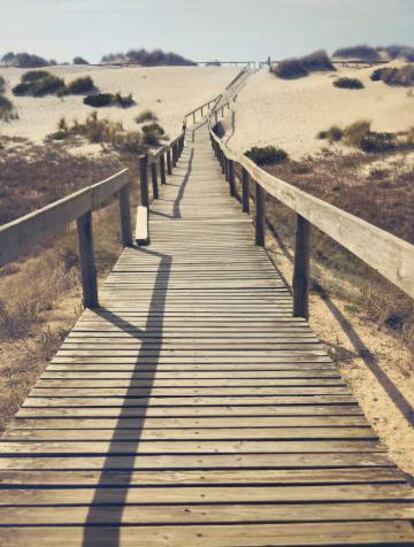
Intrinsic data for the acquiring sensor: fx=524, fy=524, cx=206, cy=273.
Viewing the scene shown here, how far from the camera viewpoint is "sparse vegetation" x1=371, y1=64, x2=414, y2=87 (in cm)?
4469

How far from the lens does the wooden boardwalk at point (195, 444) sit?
7.73 feet

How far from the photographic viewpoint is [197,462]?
109 inches

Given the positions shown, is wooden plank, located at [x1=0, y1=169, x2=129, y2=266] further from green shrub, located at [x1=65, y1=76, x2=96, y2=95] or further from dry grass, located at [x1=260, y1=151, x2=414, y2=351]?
green shrub, located at [x1=65, y1=76, x2=96, y2=95]

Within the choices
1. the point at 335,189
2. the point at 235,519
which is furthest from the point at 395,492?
the point at 335,189

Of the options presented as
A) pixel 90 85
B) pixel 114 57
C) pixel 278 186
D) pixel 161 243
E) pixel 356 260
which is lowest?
pixel 356 260

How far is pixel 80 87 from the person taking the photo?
153 feet

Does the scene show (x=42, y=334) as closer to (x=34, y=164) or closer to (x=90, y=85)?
(x=34, y=164)

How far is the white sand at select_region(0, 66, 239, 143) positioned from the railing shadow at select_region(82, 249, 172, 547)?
24.5 m

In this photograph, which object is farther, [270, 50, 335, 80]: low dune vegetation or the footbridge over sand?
[270, 50, 335, 80]: low dune vegetation

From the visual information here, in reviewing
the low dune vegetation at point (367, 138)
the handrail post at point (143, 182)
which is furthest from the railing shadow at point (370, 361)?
the low dune vegetation at point (367, 138)

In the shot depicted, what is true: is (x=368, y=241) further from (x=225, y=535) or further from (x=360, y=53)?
(x=360, y=53)

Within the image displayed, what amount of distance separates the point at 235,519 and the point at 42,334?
3639 millimetres

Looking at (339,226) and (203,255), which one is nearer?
(339,226)

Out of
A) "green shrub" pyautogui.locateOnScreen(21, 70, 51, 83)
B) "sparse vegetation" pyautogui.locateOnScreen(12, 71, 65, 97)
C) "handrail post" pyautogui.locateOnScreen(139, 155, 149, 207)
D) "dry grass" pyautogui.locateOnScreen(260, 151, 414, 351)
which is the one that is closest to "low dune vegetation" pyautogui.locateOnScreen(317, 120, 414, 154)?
"dry grass" pyautogui.locateOnScreen(260, 151, 414, 351)
